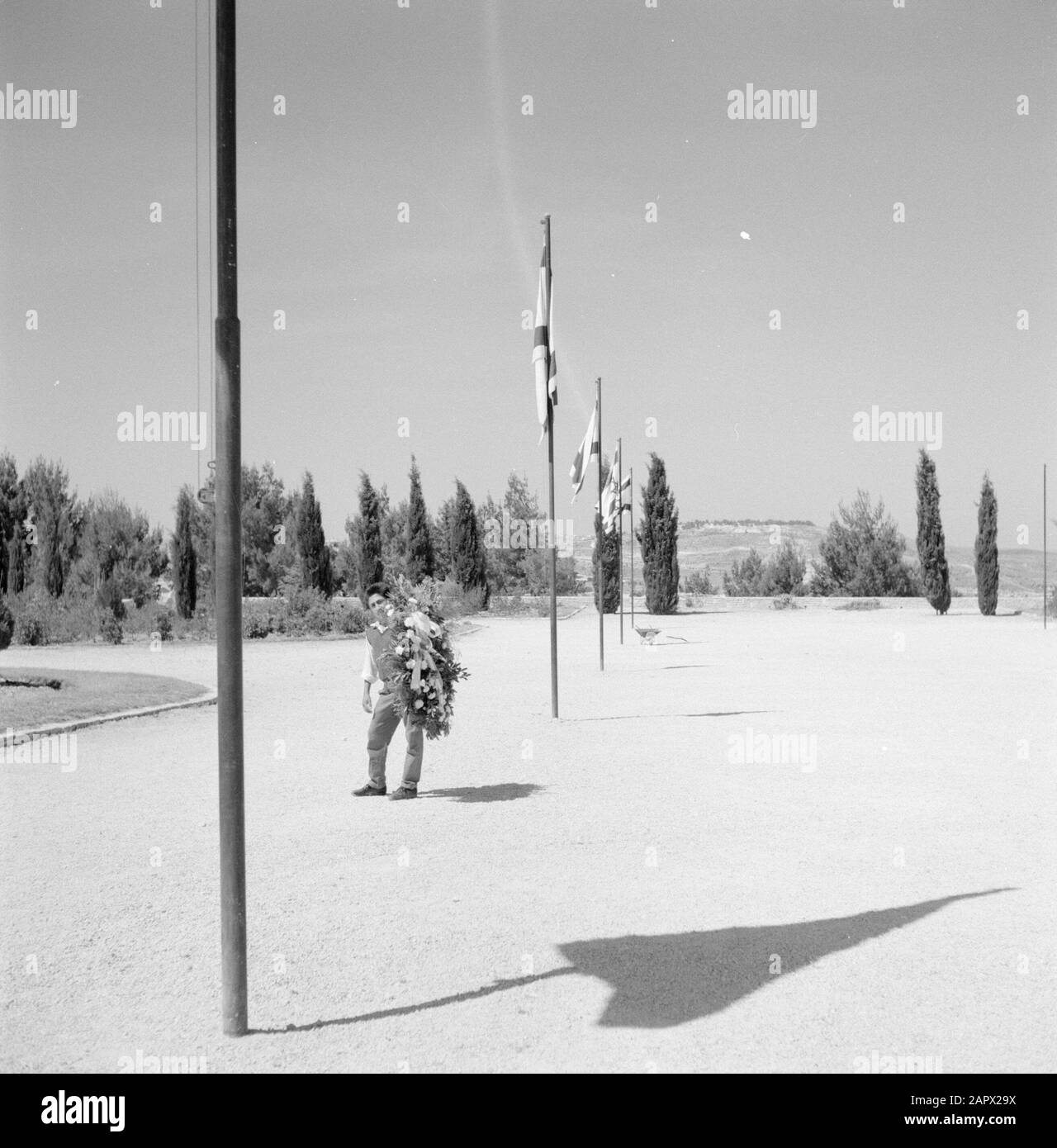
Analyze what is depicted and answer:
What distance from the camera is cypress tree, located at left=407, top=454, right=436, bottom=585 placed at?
53906 mm

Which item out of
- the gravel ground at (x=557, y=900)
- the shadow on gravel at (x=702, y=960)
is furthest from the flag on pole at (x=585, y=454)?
the shadow on gravel at (x=702, y=960)

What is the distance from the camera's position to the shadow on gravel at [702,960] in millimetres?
4707

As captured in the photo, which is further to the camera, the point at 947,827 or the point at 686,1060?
the point at 947,827

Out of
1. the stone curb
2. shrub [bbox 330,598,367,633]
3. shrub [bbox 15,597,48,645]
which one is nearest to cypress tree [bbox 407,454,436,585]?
shrub [bbox 330,598,367,633]

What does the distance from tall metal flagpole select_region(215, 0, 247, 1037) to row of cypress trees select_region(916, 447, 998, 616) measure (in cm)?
4612

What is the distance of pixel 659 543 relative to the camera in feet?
173

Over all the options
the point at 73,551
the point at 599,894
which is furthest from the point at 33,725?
the point at 73,551

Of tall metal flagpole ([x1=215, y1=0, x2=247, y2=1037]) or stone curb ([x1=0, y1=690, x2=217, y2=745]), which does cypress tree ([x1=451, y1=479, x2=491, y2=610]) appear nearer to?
stone curb ([x1=0, y1=690, x2=217, y2=745])

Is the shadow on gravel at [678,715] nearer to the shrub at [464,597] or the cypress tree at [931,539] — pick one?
the shrub at [464,597]

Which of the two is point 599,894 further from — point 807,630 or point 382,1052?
point 807,630

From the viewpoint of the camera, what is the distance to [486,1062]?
4176 millimetres

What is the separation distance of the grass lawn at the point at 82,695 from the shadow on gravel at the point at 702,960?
10073 mm

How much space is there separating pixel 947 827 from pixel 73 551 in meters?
40.8

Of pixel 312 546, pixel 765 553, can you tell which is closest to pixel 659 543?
pixel 312 546
